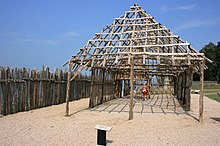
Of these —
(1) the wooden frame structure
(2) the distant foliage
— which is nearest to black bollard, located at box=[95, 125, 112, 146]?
(1) the wooden frame structure

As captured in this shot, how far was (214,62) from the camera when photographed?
49594 millimetres

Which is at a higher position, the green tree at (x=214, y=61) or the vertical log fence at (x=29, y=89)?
the green tree at (x=214, y=61)

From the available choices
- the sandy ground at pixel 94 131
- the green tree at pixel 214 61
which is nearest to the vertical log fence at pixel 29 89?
the sandy ground at pixel 94 131

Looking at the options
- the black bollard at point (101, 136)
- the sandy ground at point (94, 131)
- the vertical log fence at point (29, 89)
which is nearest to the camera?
the black bollard at point (101, 136)

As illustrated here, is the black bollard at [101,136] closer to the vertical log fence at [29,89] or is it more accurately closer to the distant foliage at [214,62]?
the vertical log fence at [29,89]

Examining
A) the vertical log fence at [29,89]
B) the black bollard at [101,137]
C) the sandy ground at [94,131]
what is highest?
the vertical log fence at [29,89]

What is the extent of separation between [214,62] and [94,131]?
4778 centimetres

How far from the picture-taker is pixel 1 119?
345 inches

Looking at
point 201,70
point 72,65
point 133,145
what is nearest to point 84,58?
point 72,65

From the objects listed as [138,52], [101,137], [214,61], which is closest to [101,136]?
[101,137]

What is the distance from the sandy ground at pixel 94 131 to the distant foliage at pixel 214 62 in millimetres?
43648

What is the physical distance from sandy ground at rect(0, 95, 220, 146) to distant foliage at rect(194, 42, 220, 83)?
143 feet

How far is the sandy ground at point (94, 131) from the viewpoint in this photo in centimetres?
614

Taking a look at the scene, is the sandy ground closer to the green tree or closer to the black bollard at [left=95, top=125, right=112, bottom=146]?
the black bollard at [left=95, top=125, right=112, bottom=146]
